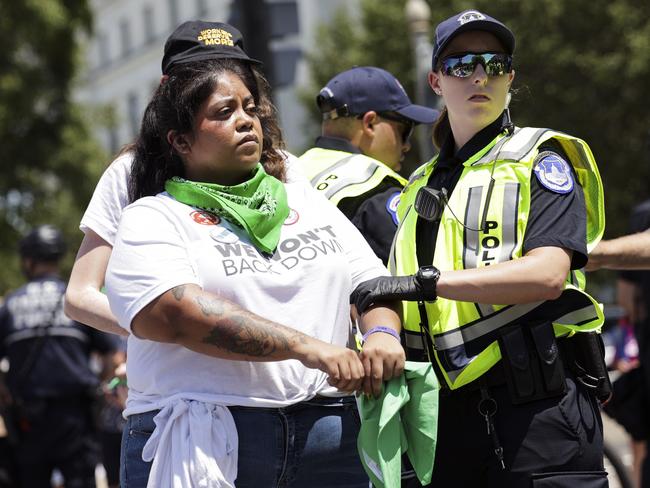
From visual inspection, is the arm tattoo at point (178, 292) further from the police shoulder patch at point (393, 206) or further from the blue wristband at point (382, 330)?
the police shoulder patch at point (393, 206)

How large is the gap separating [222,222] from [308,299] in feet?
0.95

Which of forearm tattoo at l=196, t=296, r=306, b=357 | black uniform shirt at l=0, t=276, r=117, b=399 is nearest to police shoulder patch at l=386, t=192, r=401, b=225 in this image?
forearm tattoo at l=196, t=296, r=306, b=357

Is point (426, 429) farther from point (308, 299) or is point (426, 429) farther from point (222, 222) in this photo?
point (222, 222)

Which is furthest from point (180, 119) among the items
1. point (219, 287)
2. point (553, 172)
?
point (553, 172)

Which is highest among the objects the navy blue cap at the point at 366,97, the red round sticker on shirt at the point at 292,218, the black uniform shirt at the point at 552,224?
the navy blue cap at the point at 366,97

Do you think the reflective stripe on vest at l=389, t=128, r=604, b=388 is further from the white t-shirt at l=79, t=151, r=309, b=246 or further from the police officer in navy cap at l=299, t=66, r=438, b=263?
the police officer in navy cap at l=299, t=66, r=438, b=263

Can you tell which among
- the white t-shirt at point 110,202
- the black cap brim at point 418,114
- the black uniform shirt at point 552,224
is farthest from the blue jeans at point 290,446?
the black cap brim at point 418,114

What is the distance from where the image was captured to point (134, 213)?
118 inches

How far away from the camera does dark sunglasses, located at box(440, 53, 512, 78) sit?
344 cm

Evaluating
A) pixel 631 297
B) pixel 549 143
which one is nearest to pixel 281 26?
pixel 631 297

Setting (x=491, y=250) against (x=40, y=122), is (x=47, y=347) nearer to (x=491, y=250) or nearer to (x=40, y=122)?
(x=491, y=250)

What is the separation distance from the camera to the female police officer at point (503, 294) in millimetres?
3178

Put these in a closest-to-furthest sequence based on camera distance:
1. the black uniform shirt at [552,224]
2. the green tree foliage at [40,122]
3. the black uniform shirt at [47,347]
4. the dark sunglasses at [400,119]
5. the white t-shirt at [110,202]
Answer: the black uniform shirt at [552,224], the white t-shirt at [110,202], the dark sunglasses at [400,119], the black uniform shirt at [47,347], the green tree foliage at [40,122]

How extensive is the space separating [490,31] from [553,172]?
1.55 feet
